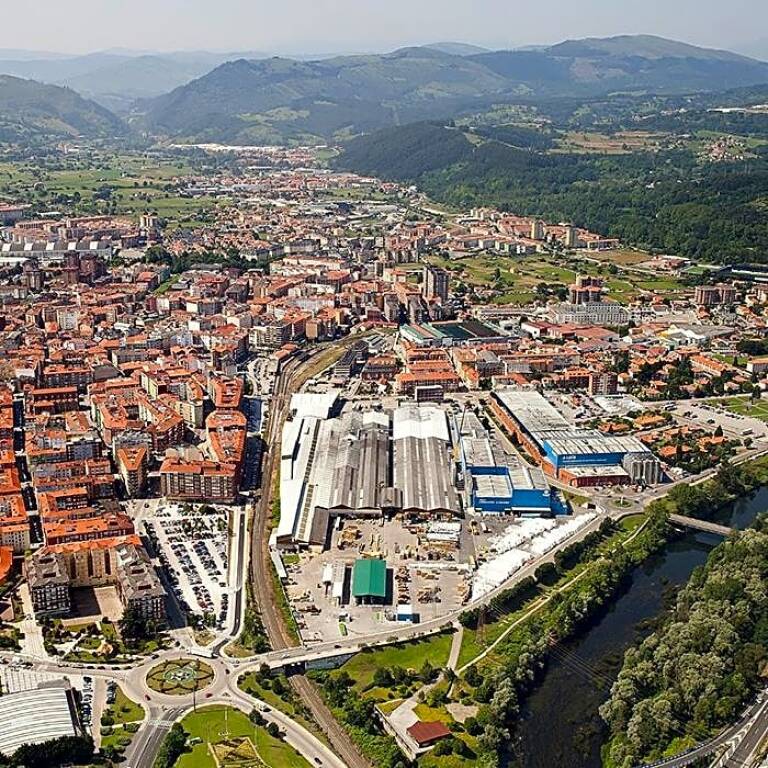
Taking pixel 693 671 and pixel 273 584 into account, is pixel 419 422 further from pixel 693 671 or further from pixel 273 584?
pixel 693 671

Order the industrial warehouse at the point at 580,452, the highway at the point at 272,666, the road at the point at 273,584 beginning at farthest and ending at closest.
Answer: the industrial warehouse at the point at 580,452 → the road at the point at 273,584 → the highway at the point at 272,666

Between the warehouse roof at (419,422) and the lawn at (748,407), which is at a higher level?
the warehouse roof at (419,422)

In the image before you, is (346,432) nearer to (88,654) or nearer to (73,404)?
(73,404)

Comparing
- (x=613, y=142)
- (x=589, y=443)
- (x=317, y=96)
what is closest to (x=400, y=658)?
(x=589, y=443)

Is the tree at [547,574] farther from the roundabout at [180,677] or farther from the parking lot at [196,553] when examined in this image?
the roundabout at [180,677]

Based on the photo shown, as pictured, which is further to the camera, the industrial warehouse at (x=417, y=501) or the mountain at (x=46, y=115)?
the mountain at (x=46, y=115)

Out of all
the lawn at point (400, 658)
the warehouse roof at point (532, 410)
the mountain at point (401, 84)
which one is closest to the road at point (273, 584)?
the lawn at point (400, 658)

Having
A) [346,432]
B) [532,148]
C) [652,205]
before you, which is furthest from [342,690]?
[532,148]
